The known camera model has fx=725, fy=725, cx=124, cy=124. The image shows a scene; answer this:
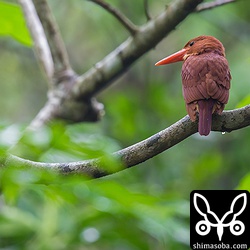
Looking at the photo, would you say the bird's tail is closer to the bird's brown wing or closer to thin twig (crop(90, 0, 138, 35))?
the bird's brown wing

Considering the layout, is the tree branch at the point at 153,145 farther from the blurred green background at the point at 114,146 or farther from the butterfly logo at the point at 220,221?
the butterfly logo at the point at 220,221

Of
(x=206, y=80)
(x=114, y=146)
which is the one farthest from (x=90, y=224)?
(x=206, y=80)

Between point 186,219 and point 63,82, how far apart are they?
3.55ft

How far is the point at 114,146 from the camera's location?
2.47m

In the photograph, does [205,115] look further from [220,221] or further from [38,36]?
[38,36]

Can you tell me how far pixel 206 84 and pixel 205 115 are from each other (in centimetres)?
16

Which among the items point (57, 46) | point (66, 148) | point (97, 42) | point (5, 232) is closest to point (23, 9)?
point (57, 46)

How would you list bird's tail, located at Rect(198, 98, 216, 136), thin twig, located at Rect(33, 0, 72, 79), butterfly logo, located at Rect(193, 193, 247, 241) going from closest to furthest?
1. bird's tail, located at Rect(198, 98, 216, 136)
2. butterfly logo, located at Rect(193, 193, 247, 241)
3. thin twig, located at Rect(33, 0, 72, 79)

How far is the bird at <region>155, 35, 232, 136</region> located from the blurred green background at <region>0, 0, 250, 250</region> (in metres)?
0.08

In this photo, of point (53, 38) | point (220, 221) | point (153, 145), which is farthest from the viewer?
point (53, 38)

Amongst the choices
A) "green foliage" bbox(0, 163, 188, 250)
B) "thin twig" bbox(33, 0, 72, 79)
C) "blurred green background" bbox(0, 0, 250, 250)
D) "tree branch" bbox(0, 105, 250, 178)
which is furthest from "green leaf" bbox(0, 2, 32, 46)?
"tree branch" bbox(0, 105, 250, 178)

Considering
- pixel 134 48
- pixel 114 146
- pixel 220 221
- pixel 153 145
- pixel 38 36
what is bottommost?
pixel 153 145

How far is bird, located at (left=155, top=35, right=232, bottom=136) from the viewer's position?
5.57 feet

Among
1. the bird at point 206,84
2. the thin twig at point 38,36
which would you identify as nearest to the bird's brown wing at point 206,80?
the bird at point 206,84
